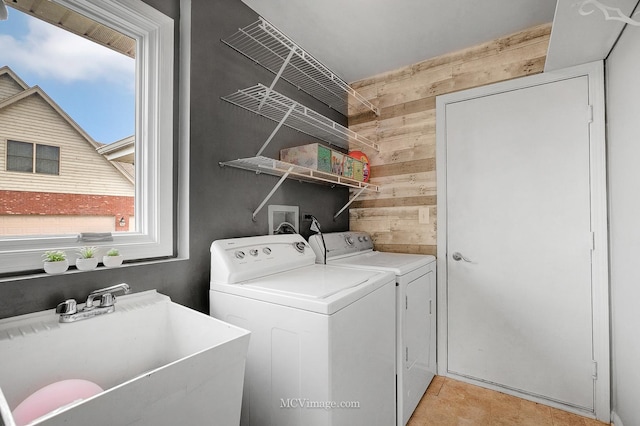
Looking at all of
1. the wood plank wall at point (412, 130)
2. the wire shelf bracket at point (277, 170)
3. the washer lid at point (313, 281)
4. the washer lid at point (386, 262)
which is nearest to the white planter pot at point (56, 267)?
the washer lid at point (313, 281)

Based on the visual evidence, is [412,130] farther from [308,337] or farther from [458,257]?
[308,337]

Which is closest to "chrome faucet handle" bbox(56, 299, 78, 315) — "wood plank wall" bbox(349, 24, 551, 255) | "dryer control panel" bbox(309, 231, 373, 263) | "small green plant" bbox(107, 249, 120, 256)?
"small green plant" bbox(107, 249, 120, 256)

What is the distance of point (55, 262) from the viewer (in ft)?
3.58

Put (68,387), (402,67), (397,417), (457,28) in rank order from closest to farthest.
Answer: (68,387)
(397,417)
(457,28)
(402,67)

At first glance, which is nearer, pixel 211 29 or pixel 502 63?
pixel 211 29

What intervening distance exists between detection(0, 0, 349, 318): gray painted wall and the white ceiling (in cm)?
34

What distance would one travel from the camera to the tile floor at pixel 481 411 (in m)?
1.81

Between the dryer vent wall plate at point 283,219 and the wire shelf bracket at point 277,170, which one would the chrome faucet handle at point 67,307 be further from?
the dryer vent wall plate at point 283,219

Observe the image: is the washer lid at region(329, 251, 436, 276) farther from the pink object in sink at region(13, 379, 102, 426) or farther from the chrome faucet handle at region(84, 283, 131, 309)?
the pink object in sink at region(13, 379, 102, 426)

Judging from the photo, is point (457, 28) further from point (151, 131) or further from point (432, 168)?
point (151, 131)

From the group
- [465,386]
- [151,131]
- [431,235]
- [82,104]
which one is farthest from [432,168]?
[82,104]

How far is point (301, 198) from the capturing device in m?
2.30

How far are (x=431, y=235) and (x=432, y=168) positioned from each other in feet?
1.79

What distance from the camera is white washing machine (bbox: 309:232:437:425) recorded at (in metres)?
1.67
